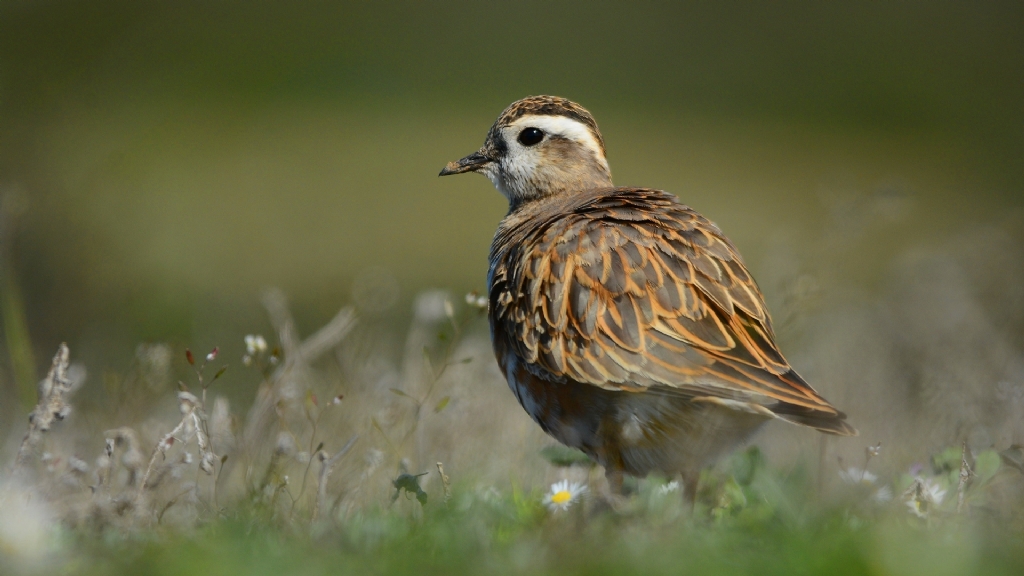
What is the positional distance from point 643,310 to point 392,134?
841 inches

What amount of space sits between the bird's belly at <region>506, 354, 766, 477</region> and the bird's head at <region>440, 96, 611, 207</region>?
2.00 metres

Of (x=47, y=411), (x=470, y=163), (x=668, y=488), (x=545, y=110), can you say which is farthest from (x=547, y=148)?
(x=47, y=411)

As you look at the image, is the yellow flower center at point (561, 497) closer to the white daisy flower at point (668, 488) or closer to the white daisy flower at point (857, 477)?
the white daisy flower at point (668, 488)

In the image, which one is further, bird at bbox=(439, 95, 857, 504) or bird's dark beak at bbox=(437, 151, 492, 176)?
bird's dark beak at bbox=(437, 151, 492, 176)

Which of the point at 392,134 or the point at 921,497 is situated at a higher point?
the point at 392,134

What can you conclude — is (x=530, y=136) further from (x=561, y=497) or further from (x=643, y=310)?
(x=561, y=497)

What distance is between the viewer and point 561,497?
5.03 m

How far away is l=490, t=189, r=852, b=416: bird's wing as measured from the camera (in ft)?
16.1

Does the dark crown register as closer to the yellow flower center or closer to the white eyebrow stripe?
the white eyebrow stripe

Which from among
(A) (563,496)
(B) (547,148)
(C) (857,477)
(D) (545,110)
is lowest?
(C) (857,477)

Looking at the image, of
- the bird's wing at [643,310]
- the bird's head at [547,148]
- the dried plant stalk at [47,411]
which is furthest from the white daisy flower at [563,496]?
the bird's head at [547,148]

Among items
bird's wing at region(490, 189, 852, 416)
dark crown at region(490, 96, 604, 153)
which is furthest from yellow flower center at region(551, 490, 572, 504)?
dark crown at region(490, 96, 604, 153)

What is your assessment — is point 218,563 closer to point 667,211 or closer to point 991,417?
point 667,211

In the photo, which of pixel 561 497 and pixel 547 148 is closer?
pixel 561 497
